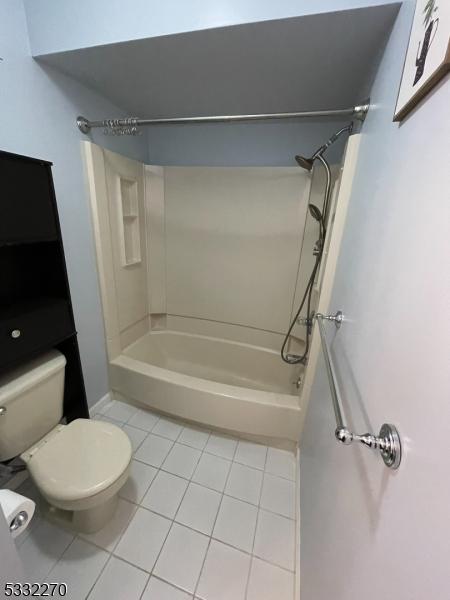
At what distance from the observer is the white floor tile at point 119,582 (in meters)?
0.99

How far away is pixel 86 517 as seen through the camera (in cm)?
114

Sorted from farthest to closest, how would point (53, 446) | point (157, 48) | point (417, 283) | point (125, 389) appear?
1. point (125, 389)
2. point (53, 446)
3. point (157, 48)
4. point (417, 283)

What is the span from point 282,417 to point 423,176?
1454 millimetres

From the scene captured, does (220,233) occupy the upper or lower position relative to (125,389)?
upper

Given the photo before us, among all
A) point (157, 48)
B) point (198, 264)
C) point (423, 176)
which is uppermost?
point (157, 48)

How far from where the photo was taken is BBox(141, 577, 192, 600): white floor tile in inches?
39.1

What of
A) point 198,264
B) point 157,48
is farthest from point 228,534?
point 157,48

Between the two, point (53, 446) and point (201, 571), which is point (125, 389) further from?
point (201, 571)

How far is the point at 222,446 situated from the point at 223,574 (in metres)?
0.63

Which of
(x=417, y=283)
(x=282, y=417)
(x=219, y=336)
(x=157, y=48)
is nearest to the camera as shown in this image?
(x=417, y=283)

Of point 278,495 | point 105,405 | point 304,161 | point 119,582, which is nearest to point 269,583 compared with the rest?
point 278,495

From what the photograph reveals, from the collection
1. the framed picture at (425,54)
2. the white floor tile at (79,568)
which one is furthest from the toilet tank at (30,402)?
the framed picture at (425,54)

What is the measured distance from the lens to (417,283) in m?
0.45

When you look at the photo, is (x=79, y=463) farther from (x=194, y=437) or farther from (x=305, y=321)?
(x=305, y=321)
